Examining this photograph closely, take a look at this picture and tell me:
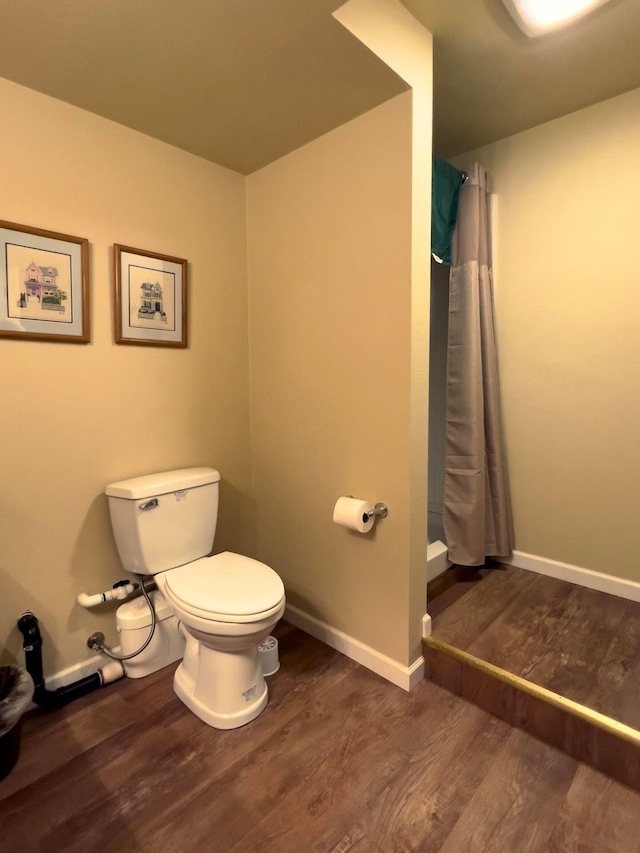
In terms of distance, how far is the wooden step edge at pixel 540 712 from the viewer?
130 cm

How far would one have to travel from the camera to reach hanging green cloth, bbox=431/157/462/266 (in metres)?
2.03

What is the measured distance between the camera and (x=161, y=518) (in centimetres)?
171

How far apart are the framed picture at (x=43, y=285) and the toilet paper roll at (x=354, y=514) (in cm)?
115

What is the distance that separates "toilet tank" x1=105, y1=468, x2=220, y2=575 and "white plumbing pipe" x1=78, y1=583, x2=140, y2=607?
88mm

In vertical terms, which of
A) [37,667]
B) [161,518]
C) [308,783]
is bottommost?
[308,783]

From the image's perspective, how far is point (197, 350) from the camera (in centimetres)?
203

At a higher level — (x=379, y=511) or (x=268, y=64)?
(x=268, y=64)

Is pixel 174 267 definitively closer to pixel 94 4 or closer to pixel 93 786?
pixel 94 4

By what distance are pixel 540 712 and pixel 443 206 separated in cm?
206

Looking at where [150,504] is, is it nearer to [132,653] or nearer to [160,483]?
[160,483]

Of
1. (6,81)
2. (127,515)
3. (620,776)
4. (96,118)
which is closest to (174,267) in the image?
(96,118)

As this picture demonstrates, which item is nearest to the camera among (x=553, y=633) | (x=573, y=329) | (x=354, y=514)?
(x=354, y=514)

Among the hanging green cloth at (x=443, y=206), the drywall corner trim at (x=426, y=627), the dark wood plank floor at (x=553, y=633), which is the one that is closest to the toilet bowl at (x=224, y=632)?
the drywall corner trim at (x=426, y=627)

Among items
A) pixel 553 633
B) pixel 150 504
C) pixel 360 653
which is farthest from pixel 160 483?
pixel 553 633
